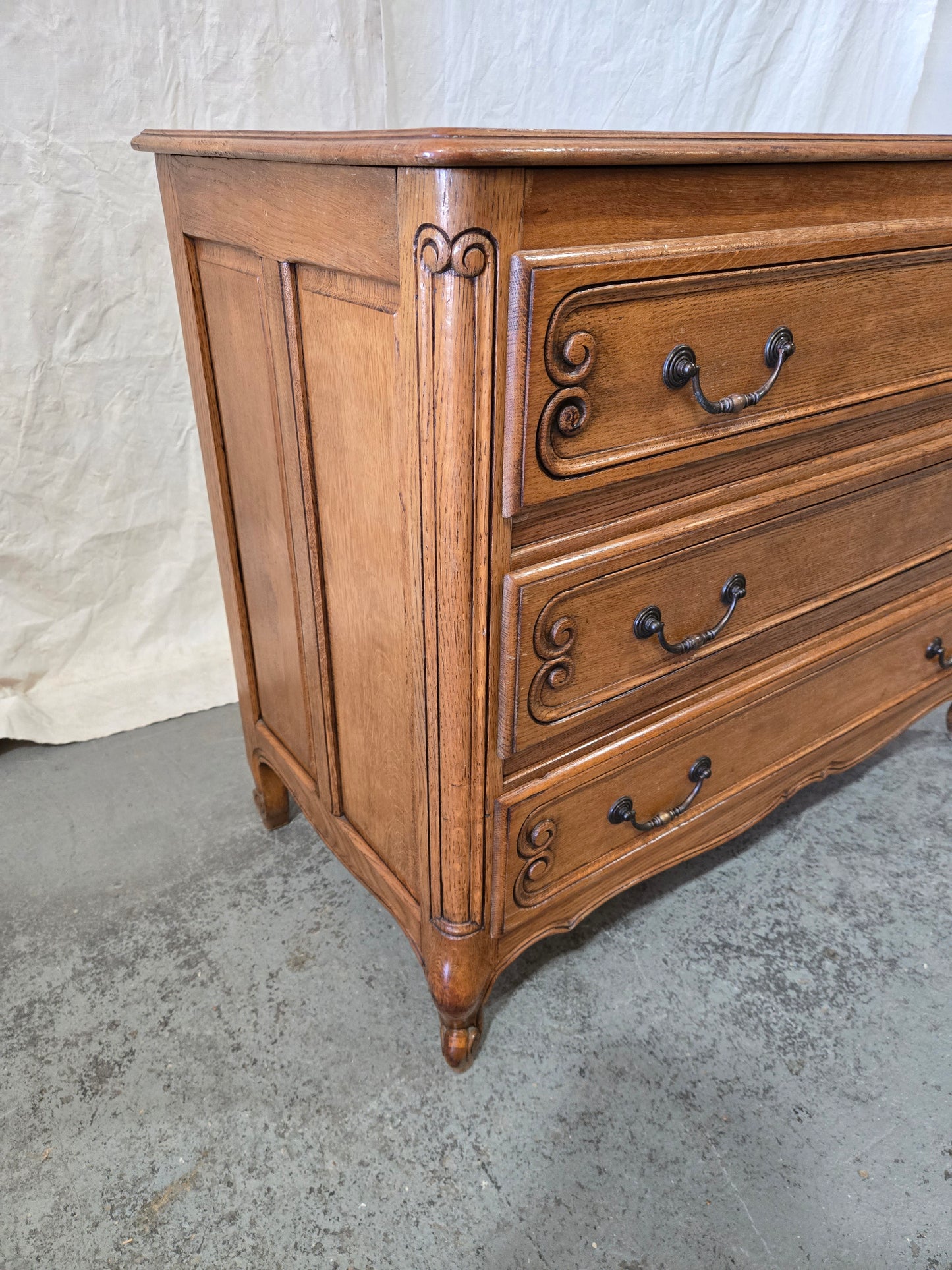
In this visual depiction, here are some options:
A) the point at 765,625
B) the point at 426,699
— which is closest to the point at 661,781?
the point at 765,625

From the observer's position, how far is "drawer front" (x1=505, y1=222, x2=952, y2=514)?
73cm

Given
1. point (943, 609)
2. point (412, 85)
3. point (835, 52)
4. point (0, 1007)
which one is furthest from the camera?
point (835, 52)

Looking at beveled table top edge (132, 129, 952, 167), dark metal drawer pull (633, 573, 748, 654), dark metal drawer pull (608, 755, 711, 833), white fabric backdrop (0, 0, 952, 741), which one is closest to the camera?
beveled table top edge (132, 129, 952, 167)

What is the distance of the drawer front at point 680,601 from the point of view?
2.86ft

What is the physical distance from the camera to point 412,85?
5.02 ft

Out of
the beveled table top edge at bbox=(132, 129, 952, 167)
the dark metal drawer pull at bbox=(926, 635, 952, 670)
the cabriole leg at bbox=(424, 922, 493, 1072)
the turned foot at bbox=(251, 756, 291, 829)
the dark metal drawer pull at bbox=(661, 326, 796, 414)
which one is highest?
the beveled table top edge at bbox=(132, 129, 952, 167)

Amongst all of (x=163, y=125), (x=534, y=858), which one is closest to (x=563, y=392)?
(x=534, y=858)

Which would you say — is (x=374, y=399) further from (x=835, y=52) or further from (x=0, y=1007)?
(x=835, y=52)

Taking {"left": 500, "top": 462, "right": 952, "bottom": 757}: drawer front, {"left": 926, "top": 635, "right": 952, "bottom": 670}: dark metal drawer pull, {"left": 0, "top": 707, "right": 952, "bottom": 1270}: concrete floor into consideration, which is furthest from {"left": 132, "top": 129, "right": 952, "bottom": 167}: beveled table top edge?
{"left": 0, "top": 707, "right": 952, "bottom": 1270}: concrete floor

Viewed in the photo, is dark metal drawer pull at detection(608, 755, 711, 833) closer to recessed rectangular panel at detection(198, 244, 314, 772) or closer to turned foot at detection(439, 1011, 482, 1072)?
turned foot at detection(439, 1011, 482, 1072)

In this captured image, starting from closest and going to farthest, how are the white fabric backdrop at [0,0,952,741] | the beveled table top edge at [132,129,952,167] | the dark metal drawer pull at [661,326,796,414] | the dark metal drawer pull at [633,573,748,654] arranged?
the beveled table top edge at [132,129,952,167], the dark metal drawer pull at [661,326,796,414], the dark metal drawer pull at [633,573,748,654], the white fabric backdrop at [0,0,952,741]

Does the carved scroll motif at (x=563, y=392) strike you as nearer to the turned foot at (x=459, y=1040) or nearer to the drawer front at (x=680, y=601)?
the drawer front at (x=680, y=601)

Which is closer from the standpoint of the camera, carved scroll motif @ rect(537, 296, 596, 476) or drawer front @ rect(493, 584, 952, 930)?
carved scroll motif @ rect(537, 296, 596, 476)

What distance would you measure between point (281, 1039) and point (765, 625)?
80 cm
